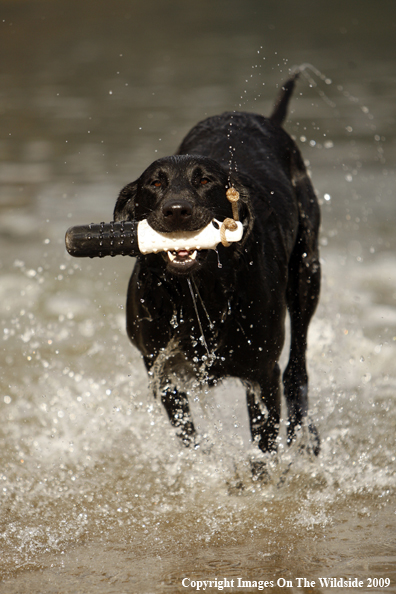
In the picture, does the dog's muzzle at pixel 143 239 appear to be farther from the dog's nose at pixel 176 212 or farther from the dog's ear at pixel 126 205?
the dog's ear at pixel 126 205

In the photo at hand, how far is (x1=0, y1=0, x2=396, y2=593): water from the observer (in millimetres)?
2611

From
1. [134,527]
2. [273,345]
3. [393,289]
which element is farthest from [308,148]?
[134,527]

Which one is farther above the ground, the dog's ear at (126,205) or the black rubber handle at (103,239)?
Answer: the dog's ear at (126,205)

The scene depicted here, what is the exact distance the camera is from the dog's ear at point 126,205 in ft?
10.2

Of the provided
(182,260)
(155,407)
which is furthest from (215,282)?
(155,407)

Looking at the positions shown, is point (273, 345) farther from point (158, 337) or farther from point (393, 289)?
point (393, 289)

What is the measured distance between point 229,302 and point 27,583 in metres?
1.38

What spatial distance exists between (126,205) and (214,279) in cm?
60

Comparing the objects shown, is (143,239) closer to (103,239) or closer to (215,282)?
(103,239)

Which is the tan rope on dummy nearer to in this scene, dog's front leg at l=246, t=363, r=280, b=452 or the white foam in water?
dog's front leg at l=246, t=363, r=280, b=452

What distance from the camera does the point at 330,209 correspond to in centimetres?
722

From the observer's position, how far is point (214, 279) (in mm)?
2916


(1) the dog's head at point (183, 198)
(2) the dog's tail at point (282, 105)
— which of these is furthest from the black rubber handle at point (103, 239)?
(2) the dog's tail at point (282, 105)

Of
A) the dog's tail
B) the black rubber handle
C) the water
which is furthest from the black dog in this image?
the dog's tail
